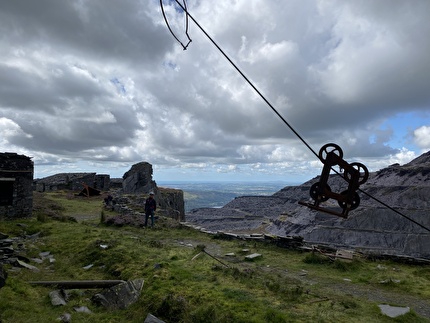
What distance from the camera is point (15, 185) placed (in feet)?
71.6

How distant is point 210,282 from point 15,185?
17967mm

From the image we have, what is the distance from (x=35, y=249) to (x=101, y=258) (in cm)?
439

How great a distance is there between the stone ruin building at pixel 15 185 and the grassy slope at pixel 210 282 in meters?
2.75

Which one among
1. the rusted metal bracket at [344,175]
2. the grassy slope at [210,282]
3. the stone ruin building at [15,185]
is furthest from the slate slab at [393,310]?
the stone ruin building at [15,185]

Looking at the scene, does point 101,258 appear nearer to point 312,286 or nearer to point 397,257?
point 312,286

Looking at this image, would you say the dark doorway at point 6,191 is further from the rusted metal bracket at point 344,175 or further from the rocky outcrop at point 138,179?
the rocky outcrop at point 138,179

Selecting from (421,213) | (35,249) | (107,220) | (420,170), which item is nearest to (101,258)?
(35,249)

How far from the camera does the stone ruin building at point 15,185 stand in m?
21.4

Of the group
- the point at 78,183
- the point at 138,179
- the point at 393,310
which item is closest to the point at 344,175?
the point at 393,310

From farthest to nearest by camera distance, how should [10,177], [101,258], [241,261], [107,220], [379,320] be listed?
[107,220] < [10,177] < [241,261] < [101,258] < [379,320]

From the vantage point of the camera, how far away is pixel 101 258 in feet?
45.7

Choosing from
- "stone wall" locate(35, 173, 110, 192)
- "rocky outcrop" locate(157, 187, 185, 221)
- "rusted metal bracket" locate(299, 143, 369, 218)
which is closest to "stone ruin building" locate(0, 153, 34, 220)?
"rocky outcrop" locate(157, 187, 185, 221)

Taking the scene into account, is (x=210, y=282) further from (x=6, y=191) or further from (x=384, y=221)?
(x=384, y=221)

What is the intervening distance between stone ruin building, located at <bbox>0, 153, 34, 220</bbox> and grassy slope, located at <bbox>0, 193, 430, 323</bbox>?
9.02ft
